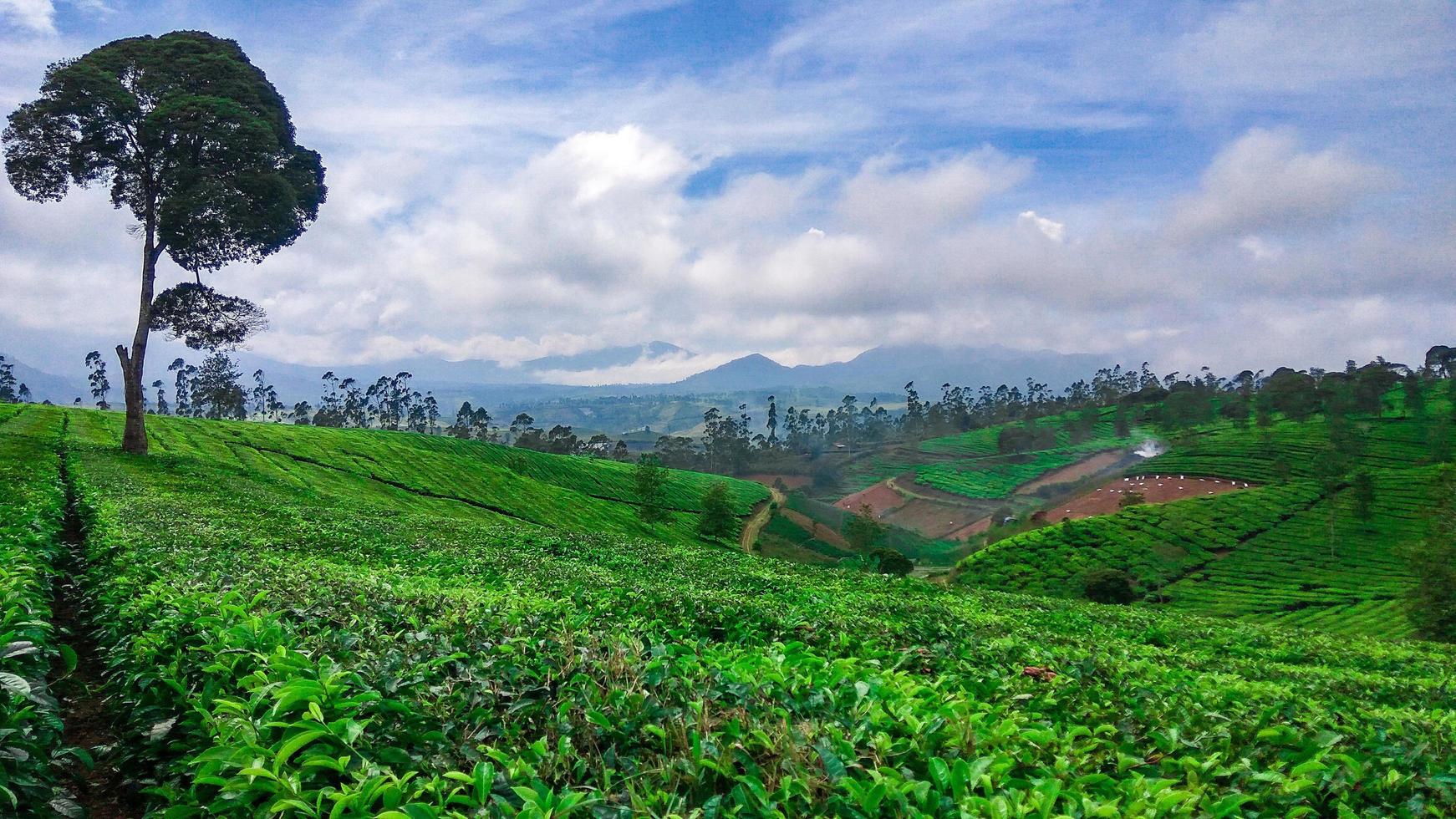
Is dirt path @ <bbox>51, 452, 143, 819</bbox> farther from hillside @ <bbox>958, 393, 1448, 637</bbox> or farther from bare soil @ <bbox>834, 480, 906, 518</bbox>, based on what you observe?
bare soil @ <bbox>834, 480, 906, 518</bbox>

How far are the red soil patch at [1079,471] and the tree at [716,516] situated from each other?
65734 millimetres

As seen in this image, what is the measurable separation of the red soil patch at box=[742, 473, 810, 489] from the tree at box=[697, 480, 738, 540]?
2385 inches

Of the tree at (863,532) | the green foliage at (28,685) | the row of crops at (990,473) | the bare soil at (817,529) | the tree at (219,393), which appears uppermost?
the tree at (219,393)

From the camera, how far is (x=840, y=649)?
604 cm

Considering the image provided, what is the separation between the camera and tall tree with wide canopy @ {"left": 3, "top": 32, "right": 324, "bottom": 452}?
915 inches

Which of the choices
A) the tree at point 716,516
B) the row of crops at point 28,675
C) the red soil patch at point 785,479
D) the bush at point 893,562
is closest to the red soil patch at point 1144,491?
the bush at point 893,562

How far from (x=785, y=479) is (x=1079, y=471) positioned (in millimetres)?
53001

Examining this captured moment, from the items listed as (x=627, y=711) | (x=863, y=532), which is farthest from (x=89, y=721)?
(x=863, y=532)

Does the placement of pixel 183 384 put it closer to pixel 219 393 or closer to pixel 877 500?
pixel 219 393

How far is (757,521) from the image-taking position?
90.4 metres

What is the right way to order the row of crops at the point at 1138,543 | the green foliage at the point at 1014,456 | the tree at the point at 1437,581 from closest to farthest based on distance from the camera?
the tree at the point at 1437,581
the row of crops at the point at 1138,543
the green foliage at the point at 1014,456

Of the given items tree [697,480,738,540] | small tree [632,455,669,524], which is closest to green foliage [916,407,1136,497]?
tree [697,480,738,540]

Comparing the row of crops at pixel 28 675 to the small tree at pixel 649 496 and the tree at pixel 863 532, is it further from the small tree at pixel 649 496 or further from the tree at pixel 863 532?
the tree at pixel 863 532

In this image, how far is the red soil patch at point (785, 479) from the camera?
437 ft
